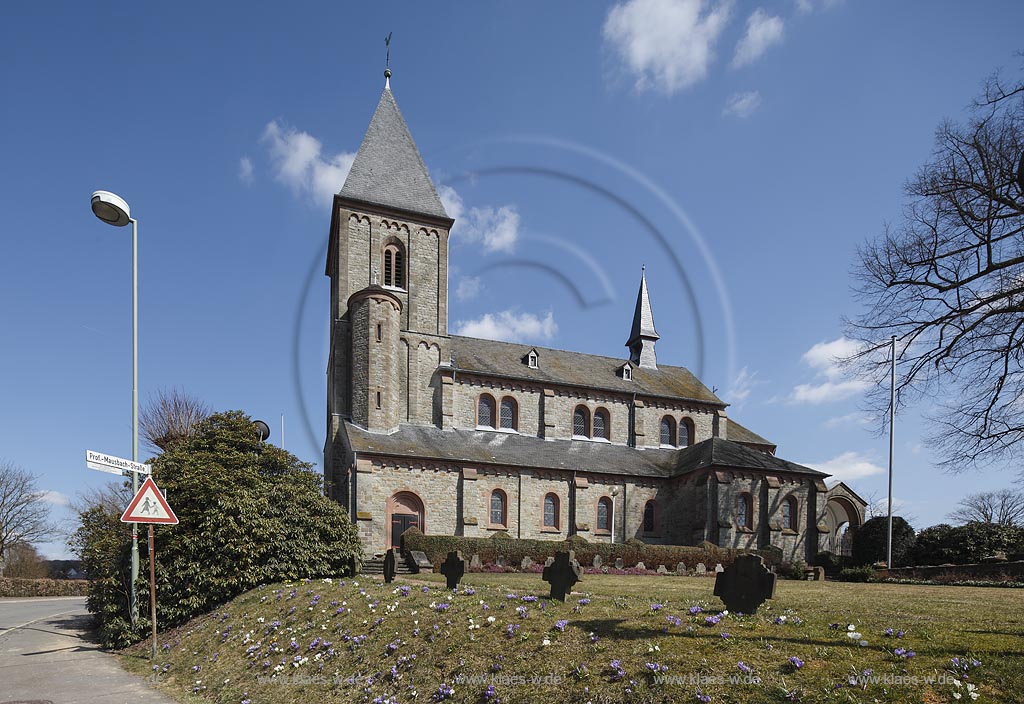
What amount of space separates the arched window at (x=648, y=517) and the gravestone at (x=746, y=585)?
Answer: 30.1 meters

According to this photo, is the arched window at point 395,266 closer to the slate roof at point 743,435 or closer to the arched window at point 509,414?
the arched window at point 509,414

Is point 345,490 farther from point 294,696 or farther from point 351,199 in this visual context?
point 294,696

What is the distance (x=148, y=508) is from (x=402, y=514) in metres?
21.5

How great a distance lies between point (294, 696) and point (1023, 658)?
380 inches

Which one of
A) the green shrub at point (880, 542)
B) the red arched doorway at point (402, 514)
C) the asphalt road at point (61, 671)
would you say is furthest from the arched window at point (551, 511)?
the asphalt road at point (61, 671)

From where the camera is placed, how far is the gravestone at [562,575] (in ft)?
38.6

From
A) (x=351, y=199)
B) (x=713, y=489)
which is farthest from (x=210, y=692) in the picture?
(x=351, y=199)

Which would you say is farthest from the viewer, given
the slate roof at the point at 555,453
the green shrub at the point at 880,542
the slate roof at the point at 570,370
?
the slate roof at the point at 570,370

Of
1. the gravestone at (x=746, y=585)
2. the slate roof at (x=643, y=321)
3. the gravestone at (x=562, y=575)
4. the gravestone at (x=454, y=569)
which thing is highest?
the slate roof at (x=643, y=321)

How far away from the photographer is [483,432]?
3981cm

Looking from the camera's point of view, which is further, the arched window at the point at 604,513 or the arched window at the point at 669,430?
the arched window at the point at 669,430

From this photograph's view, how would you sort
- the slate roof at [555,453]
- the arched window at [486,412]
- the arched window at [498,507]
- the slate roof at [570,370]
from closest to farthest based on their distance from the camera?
1. the slate roof at [555,453]
2. the arched window at [498,507]
3. the arched window at [486,412]
4. the slate roof at [570,370]

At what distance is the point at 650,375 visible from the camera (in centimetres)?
4775

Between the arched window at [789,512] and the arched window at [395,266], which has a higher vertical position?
the arched window at [395,266]
